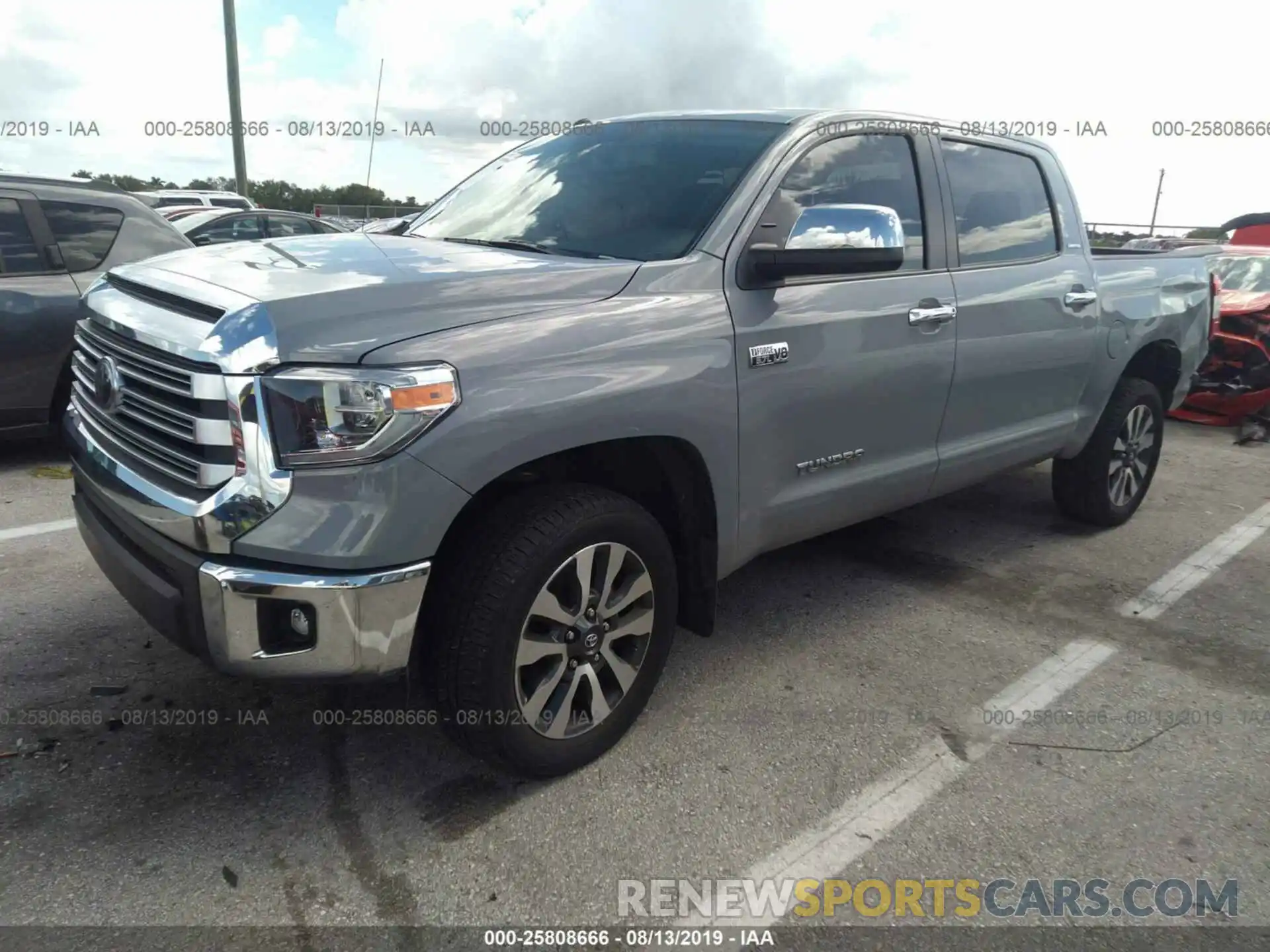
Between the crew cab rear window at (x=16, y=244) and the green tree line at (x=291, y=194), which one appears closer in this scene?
the crew cab rear window at (x=16, y=244)

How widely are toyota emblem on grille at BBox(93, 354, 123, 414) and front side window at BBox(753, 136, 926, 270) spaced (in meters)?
1.85

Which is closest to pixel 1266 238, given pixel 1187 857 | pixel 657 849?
pixel 1187 857

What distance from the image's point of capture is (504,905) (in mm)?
2188

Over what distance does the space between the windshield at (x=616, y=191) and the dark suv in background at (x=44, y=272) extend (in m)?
2.74

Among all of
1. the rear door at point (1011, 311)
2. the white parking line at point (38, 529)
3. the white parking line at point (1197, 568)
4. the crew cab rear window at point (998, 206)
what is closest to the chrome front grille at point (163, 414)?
the white parking line at point (38, 529)

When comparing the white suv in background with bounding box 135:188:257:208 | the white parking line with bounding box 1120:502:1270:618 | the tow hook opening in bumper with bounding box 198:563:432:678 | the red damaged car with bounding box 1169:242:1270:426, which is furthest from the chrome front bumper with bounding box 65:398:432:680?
the white suv in background with bounding box 135:188:257:208

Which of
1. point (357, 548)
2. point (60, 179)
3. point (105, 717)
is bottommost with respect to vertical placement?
point (105, 717)

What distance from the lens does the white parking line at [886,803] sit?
2.34m

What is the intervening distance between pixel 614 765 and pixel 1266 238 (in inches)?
464

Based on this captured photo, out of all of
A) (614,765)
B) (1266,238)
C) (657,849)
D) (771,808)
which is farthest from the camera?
(1266,238)

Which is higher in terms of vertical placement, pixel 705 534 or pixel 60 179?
pixel 60 179

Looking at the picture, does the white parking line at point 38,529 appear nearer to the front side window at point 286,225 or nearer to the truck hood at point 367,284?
the truck hood at point 367,284

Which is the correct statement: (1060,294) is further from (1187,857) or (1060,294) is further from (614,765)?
(614,765)

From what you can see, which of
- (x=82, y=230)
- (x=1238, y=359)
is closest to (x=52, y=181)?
(x=82, y=230)
